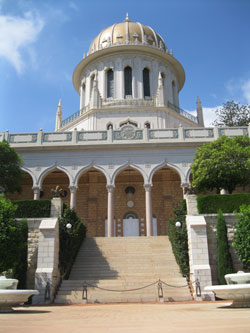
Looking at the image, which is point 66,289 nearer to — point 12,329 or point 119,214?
point 12,329

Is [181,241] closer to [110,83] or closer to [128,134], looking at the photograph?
[128,134]

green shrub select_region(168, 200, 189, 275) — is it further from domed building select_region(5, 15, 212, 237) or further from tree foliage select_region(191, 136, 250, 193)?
domed building select_region(5, 15, 212, 237)

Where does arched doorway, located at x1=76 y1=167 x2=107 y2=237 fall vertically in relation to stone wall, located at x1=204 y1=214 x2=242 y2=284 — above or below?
above

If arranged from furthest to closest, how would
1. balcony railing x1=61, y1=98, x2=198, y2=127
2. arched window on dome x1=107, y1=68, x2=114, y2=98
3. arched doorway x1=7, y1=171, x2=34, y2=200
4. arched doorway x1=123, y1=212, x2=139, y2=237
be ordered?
arched window on dome x1=107, y1=68, x2=114, y2=98, balcony railing x1=61, y1=98, x2=198, y2=127, arched doorway x1=7, y1=171, x2=34, y2=200, arched doorway x1=123, y1=212, x2=139, y2=237

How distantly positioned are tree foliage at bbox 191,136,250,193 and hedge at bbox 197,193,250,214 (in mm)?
2590

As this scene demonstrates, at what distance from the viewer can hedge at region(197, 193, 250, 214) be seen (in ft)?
54.7

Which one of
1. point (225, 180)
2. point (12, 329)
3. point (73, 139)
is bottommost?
point (12, 329)

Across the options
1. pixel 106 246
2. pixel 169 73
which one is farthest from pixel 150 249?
pixel 169 73

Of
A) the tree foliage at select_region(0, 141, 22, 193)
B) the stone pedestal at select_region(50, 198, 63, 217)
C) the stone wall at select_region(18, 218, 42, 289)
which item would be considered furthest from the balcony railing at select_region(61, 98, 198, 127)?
the stone wall at select_region(18, 218, 42, 289)

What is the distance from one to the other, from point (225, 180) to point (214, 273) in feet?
21.3

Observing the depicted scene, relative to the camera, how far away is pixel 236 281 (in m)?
10.3

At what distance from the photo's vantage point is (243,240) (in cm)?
1398

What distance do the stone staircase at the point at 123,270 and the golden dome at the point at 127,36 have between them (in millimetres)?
21889

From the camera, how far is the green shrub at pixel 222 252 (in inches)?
569
